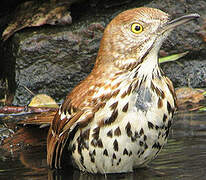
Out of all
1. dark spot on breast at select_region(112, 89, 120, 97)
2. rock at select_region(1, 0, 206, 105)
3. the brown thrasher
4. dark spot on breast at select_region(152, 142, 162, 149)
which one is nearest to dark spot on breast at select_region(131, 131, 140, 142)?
the brown thrasher

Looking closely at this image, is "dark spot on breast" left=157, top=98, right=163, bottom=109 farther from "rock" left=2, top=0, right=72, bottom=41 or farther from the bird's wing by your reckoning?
"rock" left=2, top=0, right=72, bottom=41

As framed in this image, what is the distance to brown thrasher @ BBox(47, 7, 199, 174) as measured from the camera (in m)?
4.23

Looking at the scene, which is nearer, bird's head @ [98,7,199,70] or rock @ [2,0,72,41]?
bird's head @ [98,7,199,70]

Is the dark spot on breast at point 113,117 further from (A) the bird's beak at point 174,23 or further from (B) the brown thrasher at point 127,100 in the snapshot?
(A) the bird's beak at point 174,23

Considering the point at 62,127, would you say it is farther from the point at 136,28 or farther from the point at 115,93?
the point at 136,28

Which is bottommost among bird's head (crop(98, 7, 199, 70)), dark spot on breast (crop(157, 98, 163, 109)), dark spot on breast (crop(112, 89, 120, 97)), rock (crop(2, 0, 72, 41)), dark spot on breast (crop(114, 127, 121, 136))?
dark spot on breast (crop(114, 127, 121, 136))

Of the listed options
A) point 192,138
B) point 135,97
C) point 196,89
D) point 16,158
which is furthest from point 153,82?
point 196,89

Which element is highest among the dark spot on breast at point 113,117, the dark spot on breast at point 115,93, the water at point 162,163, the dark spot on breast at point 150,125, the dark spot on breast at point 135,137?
the dark spot on breast at point 115,93

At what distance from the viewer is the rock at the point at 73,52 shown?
24.8 feet

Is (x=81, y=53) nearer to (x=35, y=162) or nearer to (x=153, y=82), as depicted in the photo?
(x=35, y=162)

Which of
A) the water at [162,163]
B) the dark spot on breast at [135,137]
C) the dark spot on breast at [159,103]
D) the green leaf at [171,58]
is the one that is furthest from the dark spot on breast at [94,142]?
the green leaf at [171,58]

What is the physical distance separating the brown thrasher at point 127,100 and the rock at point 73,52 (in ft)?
10.2

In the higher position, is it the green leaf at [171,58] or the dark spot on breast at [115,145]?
the green leaf at [171,58]

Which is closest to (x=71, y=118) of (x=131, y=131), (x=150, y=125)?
(x=131, y=131)
